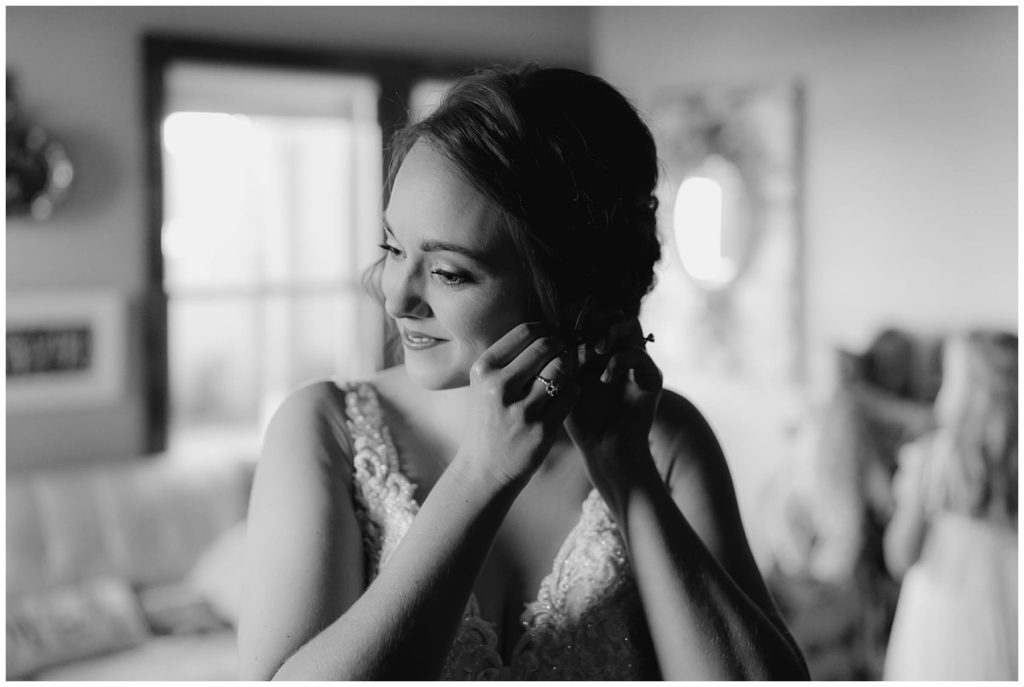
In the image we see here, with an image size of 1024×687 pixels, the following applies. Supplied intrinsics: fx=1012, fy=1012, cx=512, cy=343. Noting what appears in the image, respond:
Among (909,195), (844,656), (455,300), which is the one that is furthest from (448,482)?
(909,195)

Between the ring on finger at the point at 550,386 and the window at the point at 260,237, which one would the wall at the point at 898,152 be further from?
→ the ring on finger at the point at 550,386

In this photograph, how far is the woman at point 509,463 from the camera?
0.94 m

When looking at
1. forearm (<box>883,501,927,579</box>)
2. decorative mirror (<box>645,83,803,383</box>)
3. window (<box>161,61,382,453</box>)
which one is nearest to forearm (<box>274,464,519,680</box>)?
forearm (<box>883,501,927,579</box>)

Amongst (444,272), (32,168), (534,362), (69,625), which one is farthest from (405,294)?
(32,168)

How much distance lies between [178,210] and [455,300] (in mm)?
2967

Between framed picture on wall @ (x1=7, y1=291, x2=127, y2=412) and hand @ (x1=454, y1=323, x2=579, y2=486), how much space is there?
2.85 m

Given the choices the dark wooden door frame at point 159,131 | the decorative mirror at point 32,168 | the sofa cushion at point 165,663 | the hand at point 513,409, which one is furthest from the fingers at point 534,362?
the decorative mirror at point 32,168

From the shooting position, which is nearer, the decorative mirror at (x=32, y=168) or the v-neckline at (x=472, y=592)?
the v-neckline at (x=472, y=592)

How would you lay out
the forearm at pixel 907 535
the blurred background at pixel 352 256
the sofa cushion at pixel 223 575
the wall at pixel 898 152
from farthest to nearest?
the sofa cushion at pixel 223 575 < the blurred background at pixel 352 256 < the wall at pixel 898 152 < the forearm at pixel 907 535

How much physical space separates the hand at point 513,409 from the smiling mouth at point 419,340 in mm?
102

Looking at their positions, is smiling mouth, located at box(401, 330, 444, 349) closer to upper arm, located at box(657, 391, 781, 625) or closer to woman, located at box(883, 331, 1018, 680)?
upper arm, located at box(657, 391, 781, 625)

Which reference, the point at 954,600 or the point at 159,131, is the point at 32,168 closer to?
the point at 159,131

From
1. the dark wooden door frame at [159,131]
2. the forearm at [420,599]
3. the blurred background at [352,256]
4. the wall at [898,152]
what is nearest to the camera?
the forearm at [420,599]

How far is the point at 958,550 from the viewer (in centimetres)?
259
